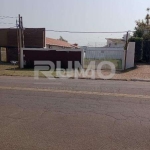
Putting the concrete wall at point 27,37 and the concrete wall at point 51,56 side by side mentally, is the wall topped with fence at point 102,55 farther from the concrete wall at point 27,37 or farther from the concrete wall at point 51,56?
the concrete wall at point 27,37

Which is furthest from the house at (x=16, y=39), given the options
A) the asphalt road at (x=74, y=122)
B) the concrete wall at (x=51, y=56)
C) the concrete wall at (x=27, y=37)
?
the asphalt road at (x=74, y=122)

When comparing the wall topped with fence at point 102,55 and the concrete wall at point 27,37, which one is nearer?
the wall topped with fence at point 102,55

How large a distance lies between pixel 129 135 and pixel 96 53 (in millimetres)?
22695

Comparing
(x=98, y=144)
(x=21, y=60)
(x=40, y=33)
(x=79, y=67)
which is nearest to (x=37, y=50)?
(x=21, y=60)

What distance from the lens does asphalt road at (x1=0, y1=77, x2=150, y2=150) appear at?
407 centimetres

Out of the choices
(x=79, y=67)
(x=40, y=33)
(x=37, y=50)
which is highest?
(x=40, y=33)

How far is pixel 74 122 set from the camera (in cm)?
523

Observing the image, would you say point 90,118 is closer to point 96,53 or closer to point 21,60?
point 21,60

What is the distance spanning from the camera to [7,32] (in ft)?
97.0

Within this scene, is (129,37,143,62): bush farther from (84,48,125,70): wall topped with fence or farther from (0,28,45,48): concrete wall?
(0,28,45,48): concrete wall

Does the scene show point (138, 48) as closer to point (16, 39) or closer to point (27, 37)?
point (27, 37)

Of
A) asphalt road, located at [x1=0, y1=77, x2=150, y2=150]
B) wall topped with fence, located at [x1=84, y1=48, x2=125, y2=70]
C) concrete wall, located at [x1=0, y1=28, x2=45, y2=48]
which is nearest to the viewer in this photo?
asphalt road, located at [x1=0, y1=77, x2=150, y2=150]

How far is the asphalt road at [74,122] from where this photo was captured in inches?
160

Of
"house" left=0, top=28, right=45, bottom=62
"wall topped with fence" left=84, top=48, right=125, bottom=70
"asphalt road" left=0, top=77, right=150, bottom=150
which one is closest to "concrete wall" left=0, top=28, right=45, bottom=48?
"house" left=0, top=28, right=45, bottom=62
